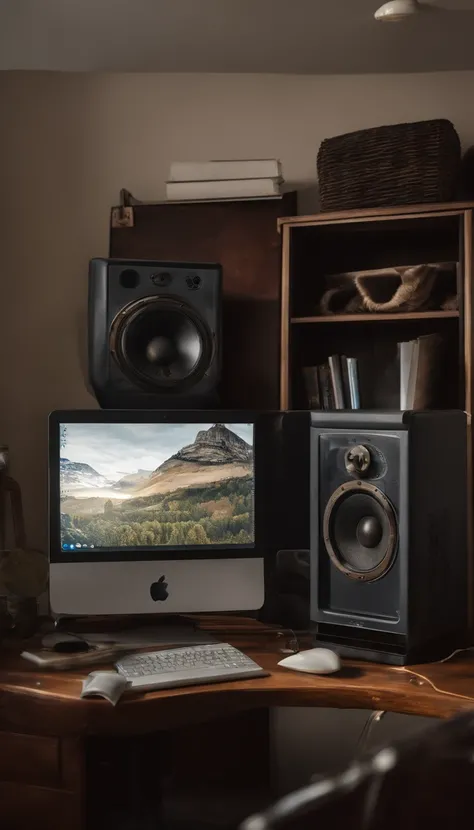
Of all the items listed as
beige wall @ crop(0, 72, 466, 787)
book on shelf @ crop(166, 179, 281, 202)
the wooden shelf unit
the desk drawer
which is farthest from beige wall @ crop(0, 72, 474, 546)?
the desk drawer

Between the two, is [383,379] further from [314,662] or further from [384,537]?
[314,662]

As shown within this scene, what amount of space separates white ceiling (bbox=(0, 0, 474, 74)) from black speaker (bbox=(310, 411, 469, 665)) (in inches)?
38.4

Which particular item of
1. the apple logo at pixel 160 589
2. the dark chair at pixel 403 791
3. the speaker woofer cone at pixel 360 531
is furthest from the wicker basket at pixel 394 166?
the dark chair at pixel 403 791

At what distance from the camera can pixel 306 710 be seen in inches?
106

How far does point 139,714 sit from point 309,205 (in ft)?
5.18

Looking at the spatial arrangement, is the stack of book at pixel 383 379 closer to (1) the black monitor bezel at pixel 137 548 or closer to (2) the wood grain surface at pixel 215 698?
(1) the black monitor bezel at pixel 137 548

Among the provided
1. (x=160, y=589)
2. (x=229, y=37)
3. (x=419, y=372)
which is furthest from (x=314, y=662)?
(x=229, y=37)

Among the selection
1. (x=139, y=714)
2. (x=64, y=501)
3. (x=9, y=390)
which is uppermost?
(x=9, y=390)

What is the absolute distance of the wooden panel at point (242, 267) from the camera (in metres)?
2.66

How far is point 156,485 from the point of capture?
2.13 metres

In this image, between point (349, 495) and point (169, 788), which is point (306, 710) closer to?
point (169, 788)

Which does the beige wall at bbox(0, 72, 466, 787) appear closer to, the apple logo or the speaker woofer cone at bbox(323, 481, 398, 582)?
the apple logo

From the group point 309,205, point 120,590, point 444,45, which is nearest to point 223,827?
point 120,590

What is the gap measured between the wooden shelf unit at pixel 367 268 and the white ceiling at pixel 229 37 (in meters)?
0.45
